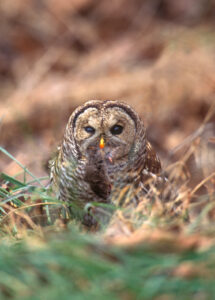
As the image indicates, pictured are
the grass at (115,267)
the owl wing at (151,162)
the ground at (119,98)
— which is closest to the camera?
the grass at (115,267)

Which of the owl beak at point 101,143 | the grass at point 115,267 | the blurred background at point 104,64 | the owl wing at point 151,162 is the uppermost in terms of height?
the blurred background at point 104,64

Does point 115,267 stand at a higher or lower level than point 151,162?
lower

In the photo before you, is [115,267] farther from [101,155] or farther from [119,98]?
[119,98]

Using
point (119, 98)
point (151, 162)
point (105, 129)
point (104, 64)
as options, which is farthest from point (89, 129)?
point (104, 64)

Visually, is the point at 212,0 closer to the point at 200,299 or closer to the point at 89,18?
the point at 89,18

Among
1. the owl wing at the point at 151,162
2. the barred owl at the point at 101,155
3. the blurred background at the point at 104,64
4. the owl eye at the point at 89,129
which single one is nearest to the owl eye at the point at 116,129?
the barred owl at the point at 101,155

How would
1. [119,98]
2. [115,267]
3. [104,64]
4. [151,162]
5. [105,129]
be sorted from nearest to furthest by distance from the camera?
[115,267] → [105,129] → [151,162] → [119,98] → [104,64]

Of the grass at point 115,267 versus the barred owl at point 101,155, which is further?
the barred owl at point 101,155

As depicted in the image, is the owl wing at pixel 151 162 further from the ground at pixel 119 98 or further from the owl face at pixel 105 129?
the owl face at pixel 105 129
